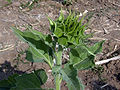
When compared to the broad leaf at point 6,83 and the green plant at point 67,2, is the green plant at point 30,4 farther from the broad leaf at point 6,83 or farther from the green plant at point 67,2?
the broad leaf at point 6,83

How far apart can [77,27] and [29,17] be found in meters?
3.37

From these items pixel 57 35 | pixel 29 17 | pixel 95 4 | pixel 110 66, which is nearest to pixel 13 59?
pixel 29 17

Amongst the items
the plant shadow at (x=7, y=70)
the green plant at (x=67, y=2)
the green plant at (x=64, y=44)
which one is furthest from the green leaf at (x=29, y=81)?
the green plant at (x=67, y=2)

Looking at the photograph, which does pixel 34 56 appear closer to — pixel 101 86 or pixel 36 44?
pixel 36 44

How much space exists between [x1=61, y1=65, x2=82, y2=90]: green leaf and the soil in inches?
46.9

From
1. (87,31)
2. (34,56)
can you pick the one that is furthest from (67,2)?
(34,56)

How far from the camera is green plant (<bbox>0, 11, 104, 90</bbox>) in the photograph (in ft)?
5.94

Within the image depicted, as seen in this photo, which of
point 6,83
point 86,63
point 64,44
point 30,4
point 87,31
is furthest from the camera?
point 30,4

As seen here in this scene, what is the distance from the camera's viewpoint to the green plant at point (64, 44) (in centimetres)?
181

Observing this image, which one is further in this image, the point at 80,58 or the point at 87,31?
the point at 87,31

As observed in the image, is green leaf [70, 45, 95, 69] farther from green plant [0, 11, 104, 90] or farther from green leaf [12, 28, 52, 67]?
green leaf [12, 28, 52, 67]

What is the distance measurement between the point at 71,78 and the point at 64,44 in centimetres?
33

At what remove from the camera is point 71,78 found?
196 centimetres

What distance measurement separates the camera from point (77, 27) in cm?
178
